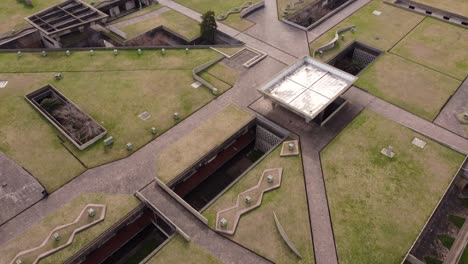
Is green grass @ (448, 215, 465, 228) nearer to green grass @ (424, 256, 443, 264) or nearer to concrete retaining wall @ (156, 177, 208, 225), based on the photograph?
green grass @ (424, 256, 443, 264)

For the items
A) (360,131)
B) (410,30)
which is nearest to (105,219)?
(360,131)

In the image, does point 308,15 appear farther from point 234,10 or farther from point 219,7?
point 219,7

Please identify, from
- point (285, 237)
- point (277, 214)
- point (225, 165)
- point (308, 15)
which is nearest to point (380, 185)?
point (277, 214)

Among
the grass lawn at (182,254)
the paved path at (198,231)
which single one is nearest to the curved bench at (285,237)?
the paved path at (198,231)

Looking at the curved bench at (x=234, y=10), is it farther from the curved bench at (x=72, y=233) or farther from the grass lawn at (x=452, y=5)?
the curved bench at (x=72, y=233)

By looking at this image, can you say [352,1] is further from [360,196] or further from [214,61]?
[360,196]

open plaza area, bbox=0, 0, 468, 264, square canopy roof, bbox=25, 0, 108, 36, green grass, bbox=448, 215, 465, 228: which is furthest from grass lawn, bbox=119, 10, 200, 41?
green grass, bbox=448, 215, 465, 228
